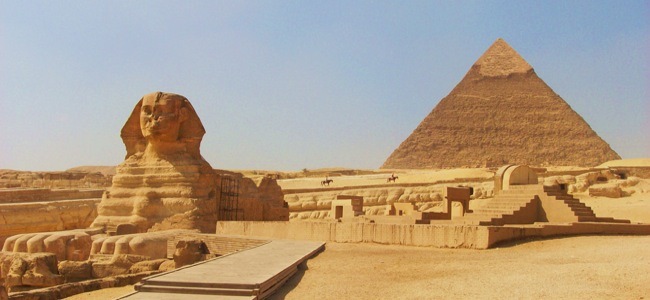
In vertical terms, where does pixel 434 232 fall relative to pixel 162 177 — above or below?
below

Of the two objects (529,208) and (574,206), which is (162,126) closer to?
(529,208)

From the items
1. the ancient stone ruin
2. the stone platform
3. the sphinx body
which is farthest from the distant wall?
the sphinx body

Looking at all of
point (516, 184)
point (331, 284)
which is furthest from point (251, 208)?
point (331, 284)

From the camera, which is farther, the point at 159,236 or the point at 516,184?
the point at 516,184

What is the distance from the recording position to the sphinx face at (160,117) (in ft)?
46.0

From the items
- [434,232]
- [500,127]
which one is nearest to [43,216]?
[434,232]

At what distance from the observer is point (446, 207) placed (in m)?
12.5

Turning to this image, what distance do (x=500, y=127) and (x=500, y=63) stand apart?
2178cm

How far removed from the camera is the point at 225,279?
5.92m

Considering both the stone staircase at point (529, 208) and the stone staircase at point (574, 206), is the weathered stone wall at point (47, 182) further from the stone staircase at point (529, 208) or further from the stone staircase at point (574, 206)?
the stone staircase at point (574, 206)

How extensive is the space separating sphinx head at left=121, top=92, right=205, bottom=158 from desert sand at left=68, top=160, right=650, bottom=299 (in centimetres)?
618

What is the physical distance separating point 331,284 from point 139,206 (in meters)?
7.99

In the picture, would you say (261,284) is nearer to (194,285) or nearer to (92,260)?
(194,285)

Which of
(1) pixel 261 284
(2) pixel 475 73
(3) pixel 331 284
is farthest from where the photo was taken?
(2) pixel 475 73
